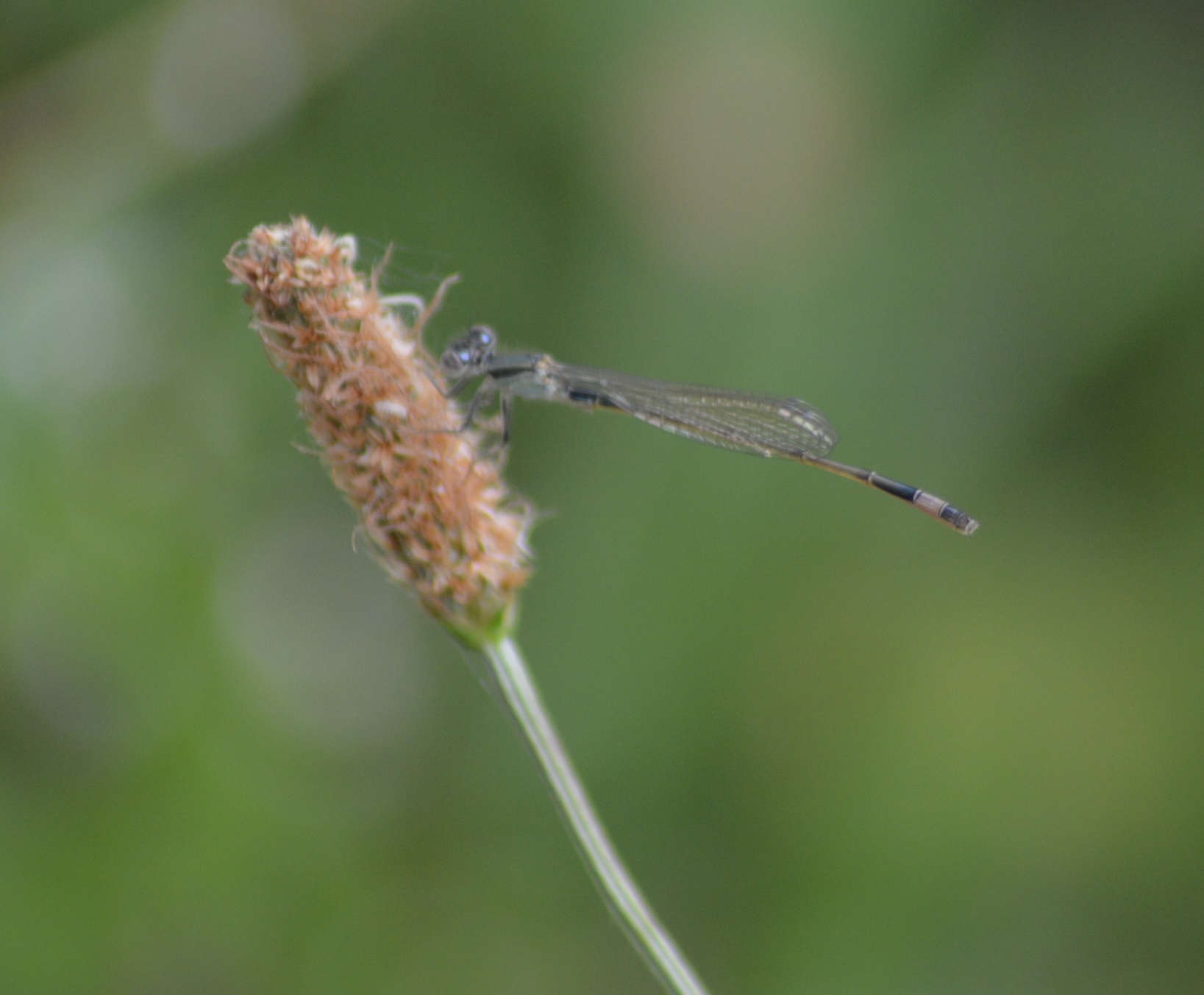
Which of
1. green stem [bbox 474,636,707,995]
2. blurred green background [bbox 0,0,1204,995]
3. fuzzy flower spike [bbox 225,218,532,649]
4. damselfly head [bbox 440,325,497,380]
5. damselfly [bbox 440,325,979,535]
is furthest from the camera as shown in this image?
blurred green background [bbox 0,0,1204,995]

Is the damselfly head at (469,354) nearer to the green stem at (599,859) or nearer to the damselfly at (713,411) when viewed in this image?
the damselfly at (713,411)

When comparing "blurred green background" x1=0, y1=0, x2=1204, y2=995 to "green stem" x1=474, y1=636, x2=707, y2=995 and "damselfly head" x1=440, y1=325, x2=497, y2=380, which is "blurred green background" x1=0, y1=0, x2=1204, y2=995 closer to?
"damselfly head" x1=440, y1=325, x2=497, y2=380

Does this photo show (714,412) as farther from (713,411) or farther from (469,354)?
(469,354)

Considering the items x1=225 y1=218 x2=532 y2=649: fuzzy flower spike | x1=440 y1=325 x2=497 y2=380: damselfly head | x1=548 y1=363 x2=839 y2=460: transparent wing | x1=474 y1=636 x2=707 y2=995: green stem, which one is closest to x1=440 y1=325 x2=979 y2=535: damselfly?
x1=548 y1=363 x2=839 y2=460: transparent wing

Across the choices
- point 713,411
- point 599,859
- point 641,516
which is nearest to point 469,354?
point 713,411

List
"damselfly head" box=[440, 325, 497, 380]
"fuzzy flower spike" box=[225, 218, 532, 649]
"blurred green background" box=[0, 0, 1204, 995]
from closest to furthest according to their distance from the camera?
"fuzzy flower spike" box=[225, 218, 532, 649]
"damselfly head" box=[440, 325, 497, 380]
"blurred green background" box=[0, 0, 1204, 995]

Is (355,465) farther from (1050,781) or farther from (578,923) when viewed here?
(1050,781)

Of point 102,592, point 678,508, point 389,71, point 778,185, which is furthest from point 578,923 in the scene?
point 389,71
